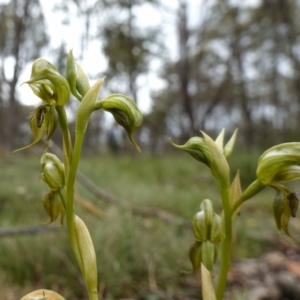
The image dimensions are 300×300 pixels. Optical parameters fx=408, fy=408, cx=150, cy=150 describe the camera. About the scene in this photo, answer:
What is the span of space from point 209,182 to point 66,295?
9.82 feet

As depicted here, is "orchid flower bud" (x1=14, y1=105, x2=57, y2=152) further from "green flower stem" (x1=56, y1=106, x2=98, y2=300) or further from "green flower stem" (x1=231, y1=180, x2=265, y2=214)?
"green flower stem" (x1=231, y1=180, x2=265, y2=214)

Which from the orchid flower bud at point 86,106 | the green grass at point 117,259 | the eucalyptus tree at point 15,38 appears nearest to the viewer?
the orchid flower bud at point 86,106

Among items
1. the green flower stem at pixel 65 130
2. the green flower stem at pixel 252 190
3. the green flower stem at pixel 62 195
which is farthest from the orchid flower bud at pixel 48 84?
the green flower stem at pixel 252 190

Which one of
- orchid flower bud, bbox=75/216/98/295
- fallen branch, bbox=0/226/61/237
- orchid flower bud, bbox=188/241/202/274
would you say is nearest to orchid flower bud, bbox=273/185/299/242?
orchid flower bud, bbox=188/241/202/274

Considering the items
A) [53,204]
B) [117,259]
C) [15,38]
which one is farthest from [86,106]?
[15,38]

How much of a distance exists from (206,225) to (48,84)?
0.25 metres

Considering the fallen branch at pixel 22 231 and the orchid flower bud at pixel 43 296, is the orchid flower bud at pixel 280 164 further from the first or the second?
the fallen branch at pixel 22 231

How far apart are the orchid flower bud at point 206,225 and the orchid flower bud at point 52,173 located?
17 cm

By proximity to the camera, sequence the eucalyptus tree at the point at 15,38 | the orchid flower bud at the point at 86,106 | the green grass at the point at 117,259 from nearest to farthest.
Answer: the orchid flower bud at the point at 86,106
the green grass at the point at 117,259
the eucalyptus tree at the point at 15,38

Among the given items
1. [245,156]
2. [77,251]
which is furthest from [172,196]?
[77,251]

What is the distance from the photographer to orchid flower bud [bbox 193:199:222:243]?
0.49m

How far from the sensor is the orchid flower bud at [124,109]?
43 centimetres

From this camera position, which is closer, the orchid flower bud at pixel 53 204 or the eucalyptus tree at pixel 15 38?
the orchid flower bud at pixel 53 204

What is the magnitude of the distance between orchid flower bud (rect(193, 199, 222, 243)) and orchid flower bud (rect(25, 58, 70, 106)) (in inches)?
8.2
